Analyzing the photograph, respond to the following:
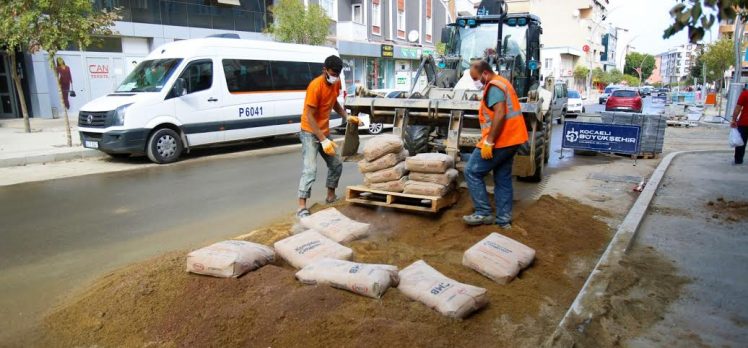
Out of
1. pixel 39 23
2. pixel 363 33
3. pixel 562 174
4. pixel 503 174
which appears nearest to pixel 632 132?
pixel 562 174

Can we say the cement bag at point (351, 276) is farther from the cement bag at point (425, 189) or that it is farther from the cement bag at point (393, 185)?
the cement bag at point (393, 185)

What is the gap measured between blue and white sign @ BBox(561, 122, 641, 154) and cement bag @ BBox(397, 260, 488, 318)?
8.53 metres

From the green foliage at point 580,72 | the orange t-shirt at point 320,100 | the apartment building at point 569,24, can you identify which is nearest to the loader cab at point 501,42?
the orange t-shirt at point 320,100

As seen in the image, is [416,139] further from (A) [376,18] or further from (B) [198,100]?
(A) [376,18]

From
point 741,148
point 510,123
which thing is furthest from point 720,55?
point 510,123

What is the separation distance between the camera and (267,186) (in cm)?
847

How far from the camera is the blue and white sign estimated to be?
10.9m

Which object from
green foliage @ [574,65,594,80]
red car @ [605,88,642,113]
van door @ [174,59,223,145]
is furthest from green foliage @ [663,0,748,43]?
green foliage @ [574,65,594,80]

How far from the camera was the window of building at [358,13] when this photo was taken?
1176 inches

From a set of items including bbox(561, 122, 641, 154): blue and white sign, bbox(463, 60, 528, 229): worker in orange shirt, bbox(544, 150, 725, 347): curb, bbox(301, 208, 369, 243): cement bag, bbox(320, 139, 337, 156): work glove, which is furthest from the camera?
bbox(561, 122, 641, 154): blue and white sign

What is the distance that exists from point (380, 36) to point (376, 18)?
3.62ft

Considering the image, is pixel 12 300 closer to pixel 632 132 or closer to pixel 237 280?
pixel 237 280

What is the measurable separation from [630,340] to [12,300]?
179 inches

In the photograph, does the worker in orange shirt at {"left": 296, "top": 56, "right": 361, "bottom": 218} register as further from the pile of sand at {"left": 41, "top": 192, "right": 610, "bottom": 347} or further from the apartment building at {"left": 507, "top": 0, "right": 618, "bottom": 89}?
the apartment building at {"left": 507, "top": 0, "right": 618, "bottom": 89}
